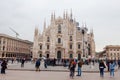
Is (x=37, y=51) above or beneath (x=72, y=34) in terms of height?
beneath

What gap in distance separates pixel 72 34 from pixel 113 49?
4030cm

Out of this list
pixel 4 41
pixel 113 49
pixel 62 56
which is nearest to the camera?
pixel 62 56

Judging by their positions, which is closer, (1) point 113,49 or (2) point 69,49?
(2) point 69,49

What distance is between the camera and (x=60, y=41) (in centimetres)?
7738

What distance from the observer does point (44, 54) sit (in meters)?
76.6

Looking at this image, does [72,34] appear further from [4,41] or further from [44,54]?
[4,41]

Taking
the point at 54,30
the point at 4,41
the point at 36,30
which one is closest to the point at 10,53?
the point at 4,41

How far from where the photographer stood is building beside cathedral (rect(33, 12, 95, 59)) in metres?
76.6

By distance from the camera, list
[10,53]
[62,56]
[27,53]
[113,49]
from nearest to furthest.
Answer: [62,56] → [10,53] → [113,49] → [27,53]

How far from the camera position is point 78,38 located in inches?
3039

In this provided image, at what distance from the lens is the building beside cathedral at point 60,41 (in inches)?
3014

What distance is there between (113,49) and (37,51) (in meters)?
47.8

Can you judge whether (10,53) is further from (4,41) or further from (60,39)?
(60,39)

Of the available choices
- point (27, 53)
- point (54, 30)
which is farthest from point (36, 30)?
point (27, 53)
